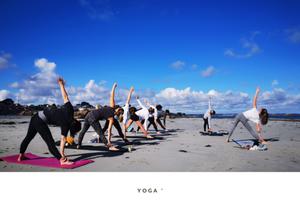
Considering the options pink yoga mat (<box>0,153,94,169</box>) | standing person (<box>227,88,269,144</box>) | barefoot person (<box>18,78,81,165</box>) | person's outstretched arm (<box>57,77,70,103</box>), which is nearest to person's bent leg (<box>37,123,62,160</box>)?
barefoot person (<box>18,78,81,165</box>)

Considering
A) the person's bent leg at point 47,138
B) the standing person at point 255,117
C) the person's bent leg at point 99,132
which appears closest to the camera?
the person's bent leg at point 47,138

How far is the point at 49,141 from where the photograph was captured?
4914 mm

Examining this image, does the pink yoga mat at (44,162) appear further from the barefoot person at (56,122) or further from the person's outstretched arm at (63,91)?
the person's outstretched arm at (63,91)

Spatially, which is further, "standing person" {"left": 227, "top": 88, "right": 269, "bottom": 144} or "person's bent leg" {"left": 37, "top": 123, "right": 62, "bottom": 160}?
"standing person" {"left": 227, "top": 88, "right": 269, "bottom": 144}

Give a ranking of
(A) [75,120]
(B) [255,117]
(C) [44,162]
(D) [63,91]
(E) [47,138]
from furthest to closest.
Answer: (B) [255,117] < (A) [75,120] < (C) [44,162] < (E) [47,138] < (D) [63,91]

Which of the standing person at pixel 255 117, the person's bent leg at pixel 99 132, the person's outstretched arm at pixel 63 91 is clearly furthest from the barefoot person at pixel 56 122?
the standing person at pixel 255 117

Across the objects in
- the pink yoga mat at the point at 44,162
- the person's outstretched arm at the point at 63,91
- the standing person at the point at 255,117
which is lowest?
the pink yoga mat at the point at 44,162

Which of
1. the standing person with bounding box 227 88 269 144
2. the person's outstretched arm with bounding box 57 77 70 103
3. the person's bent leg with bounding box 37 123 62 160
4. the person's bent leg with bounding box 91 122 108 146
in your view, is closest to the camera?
the person's outstretched arm with bounding box 57 77 70 103

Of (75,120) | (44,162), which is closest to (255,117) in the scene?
(75,120)

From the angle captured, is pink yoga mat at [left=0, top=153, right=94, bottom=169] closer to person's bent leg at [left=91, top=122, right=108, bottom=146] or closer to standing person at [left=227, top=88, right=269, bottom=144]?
person's bent leg at [left=91, top=122, right=108, bottom=146]

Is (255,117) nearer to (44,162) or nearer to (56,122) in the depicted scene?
(56,122)
